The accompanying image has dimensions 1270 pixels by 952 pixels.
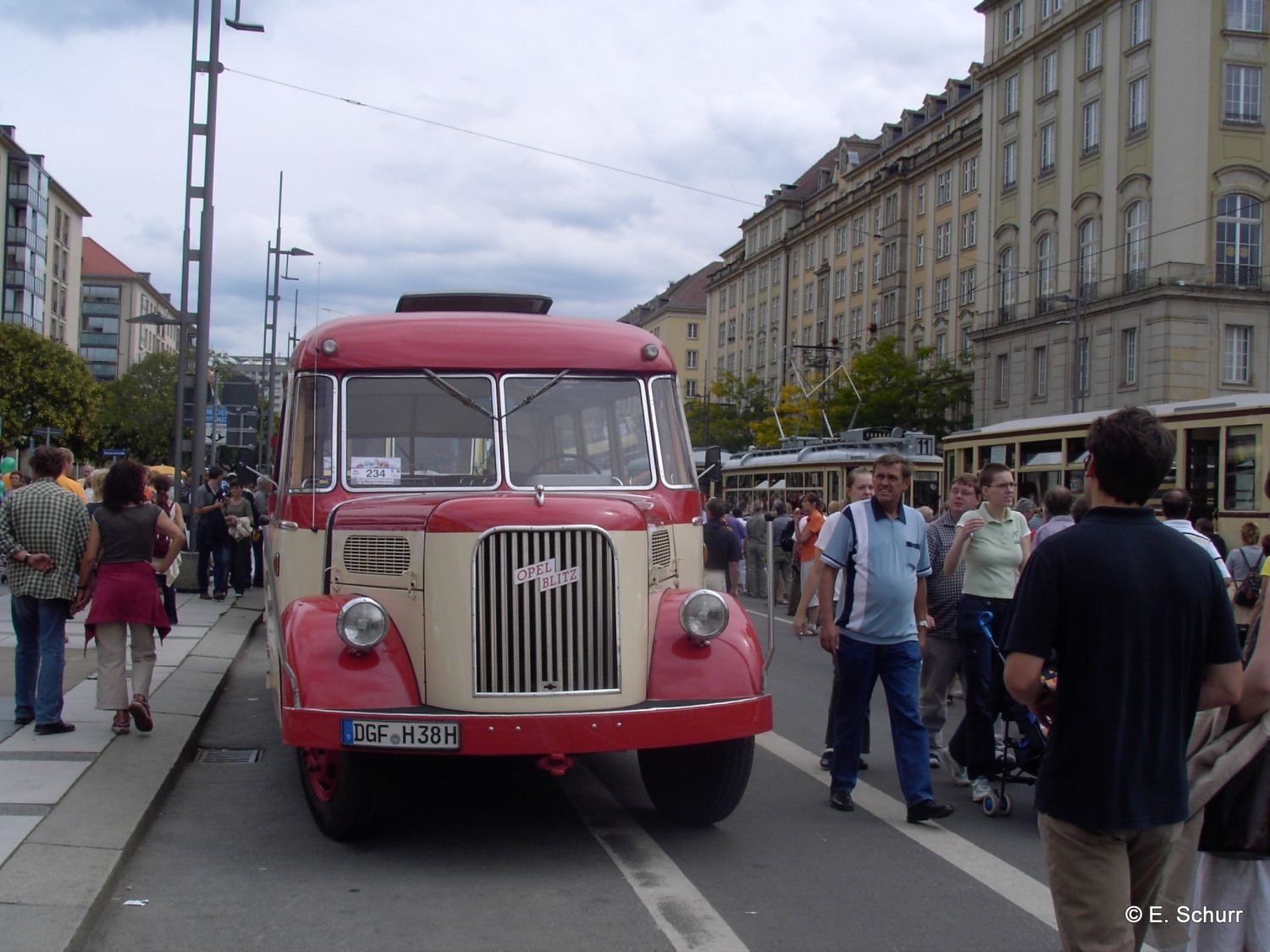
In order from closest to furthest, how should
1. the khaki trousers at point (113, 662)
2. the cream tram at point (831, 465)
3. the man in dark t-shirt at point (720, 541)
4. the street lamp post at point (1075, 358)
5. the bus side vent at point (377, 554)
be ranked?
the bus side vent at point (377, 554), the khaki trousers at point (113, 662), the man in dark t-shirt at point (720, 541), the cream tram at point (831, 465), the street lamp post at point (1075, 358)

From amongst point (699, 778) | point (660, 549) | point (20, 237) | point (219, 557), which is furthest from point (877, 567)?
point (20, 237)

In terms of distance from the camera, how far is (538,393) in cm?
736

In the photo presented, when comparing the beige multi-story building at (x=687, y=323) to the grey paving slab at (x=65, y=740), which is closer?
the grey paving slab at (x=65, y=740)

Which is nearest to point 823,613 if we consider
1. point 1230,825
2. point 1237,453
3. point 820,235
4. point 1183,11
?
point 1230,825

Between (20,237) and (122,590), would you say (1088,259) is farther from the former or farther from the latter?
(20,237)

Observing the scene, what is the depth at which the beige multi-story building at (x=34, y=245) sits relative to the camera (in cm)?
9519

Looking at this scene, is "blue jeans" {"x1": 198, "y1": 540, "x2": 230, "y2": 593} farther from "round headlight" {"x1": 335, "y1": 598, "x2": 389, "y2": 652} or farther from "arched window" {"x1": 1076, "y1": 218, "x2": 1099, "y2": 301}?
"arched window" {"x1": 1076, "y1": 218, "x2": 1099, "y2": 301}

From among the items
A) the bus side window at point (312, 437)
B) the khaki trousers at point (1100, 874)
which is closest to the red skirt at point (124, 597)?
the bus side window at point (312, 437)

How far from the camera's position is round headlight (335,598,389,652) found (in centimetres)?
600

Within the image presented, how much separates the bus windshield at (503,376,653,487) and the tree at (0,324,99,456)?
64155 mm

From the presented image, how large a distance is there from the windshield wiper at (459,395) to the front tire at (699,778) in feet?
6.58

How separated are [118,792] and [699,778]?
295 centimetres

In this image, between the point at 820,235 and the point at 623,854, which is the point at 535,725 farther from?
the point at 820,235

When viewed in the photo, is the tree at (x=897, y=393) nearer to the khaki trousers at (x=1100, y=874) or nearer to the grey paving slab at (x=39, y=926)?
the grey paving slab at (x=39, y=926)
